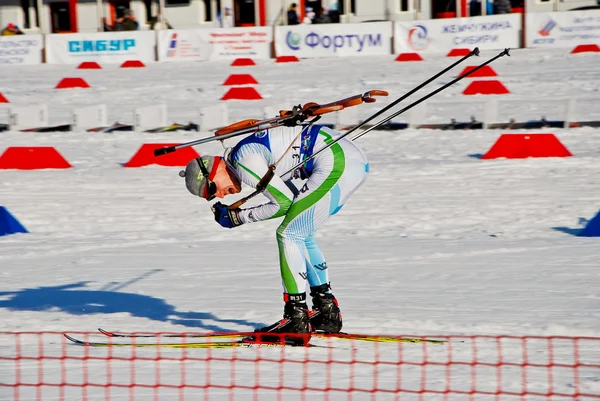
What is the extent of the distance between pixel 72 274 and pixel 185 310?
191 centimetres

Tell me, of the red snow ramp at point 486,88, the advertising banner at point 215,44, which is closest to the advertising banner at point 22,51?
the advertising banner at point 215,44

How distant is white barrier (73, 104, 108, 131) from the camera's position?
19.6 m

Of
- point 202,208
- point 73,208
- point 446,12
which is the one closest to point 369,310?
point 202,208

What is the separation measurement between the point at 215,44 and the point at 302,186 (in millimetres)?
24788

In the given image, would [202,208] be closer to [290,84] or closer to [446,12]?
[290,84]

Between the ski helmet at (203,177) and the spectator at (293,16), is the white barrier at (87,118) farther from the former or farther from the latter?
the ski helmet at (203,177)

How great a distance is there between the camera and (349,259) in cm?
930

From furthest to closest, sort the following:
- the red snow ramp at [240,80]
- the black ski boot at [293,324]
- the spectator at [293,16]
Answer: the spectator at [293,16] < the red snow ramp at [240,80] < the black ski boot at [293,324]

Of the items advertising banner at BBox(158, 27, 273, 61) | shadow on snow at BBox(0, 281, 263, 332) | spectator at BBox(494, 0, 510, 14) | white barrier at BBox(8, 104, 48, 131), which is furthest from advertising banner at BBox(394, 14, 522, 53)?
shadow on snow at BBox(0, 281, 263, 332)

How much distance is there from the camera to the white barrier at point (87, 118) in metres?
19.6

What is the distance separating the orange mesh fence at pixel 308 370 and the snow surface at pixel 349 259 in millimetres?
23

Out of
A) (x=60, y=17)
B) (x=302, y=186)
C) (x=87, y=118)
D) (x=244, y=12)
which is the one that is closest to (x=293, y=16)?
(x=244, y=12)

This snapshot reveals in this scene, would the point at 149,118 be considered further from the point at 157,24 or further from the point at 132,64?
the point at 157,24

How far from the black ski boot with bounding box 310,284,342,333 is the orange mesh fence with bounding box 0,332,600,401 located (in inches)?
3.5
